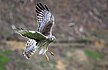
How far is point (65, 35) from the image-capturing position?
13516mm

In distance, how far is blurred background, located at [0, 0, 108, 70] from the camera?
1126 cm

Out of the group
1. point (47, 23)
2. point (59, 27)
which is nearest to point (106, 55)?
point (59, 27)

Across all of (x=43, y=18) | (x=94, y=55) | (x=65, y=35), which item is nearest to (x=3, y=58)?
(x=65, y=35)

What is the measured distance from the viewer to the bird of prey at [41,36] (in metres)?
5.63

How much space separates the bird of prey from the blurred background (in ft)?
13.3

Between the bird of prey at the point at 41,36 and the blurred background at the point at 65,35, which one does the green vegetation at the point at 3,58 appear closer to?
the blurred background at the point at 65,35

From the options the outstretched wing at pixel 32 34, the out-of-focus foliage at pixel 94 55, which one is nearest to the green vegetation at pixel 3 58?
the out-of-focus foliage at pixel 94 55

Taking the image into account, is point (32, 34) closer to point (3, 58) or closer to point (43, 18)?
point (43, 18)

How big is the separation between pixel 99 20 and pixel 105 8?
0.83 metres

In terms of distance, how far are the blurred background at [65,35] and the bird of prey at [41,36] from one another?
4.05 meters

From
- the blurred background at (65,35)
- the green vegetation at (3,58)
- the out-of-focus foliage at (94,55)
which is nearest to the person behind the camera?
the green vegetation at (3,58)

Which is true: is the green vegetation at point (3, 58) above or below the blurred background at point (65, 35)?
below

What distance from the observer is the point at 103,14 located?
1564 centimetres

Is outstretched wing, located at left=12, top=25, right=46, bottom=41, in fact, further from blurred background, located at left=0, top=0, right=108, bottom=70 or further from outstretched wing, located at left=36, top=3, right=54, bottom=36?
blurred background, located at left=0, top=0, right=108, bottom=70
